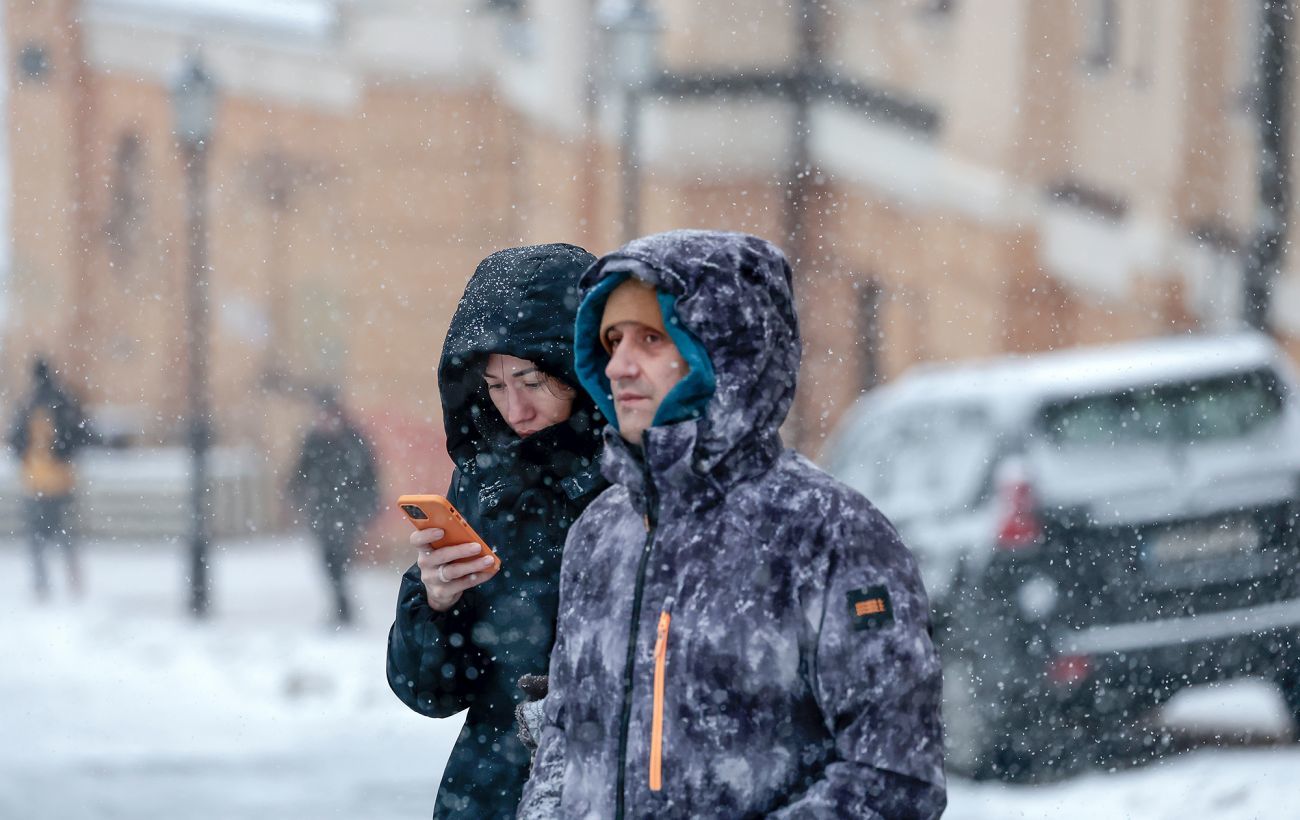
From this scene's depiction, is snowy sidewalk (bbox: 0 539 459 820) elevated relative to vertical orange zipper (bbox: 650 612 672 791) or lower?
lower

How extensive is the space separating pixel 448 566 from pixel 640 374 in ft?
1.23

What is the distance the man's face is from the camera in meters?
1.89

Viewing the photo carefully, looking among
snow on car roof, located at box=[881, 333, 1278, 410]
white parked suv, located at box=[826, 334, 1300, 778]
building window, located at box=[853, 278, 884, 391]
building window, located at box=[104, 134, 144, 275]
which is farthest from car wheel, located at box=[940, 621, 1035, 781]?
building window, located at box=[104, 134, 144, 275]

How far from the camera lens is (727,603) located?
1.81 meters

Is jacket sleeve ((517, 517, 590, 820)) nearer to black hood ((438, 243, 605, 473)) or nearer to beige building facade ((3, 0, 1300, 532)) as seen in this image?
black hood ((438, 243, 605, 473))

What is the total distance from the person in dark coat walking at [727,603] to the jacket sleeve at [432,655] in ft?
0.97

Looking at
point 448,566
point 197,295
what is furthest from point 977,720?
point 197,295

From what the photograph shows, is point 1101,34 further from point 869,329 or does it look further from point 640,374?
point 640,374

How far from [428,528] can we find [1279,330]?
31.0ft

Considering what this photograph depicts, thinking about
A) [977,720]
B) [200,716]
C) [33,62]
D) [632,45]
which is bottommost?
[200,716]

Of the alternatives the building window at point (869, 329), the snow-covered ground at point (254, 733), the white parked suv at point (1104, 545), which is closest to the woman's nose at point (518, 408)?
the snow-covered ground at point (254, 733)

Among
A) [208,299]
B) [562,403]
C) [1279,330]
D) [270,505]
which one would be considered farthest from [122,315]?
[562,403]

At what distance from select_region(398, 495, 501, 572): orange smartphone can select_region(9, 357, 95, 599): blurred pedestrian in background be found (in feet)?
34.5

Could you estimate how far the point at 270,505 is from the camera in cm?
1741
